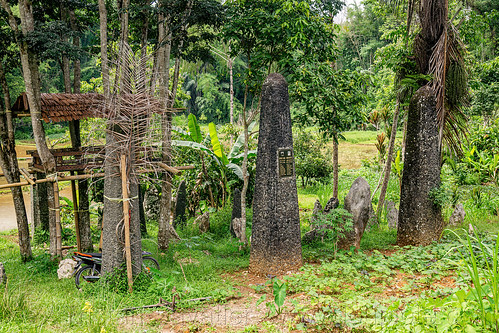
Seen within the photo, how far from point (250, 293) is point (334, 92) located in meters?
4.27

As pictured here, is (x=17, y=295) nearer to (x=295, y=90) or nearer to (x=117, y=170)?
(x=117, y=170)

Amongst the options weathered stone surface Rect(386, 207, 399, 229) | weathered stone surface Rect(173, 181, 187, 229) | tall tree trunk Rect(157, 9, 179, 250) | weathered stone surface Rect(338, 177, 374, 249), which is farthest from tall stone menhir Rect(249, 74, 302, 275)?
→ weathered stone surface Rect(173, 181, 187, 229)

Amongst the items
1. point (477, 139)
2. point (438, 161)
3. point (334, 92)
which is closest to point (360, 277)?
point (438, 161)

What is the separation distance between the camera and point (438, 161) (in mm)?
7328

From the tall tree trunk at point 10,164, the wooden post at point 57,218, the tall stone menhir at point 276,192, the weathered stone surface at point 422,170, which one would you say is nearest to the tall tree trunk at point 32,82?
the wooden post at point 57,218

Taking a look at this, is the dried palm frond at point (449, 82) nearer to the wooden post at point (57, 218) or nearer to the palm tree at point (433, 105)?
the palm tree at point (433, 105)

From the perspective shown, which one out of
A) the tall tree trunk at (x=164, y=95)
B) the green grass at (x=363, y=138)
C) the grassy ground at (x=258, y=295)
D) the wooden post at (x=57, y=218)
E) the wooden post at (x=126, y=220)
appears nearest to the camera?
the grassy ground at (x=258, y=295)

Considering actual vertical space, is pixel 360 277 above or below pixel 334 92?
below

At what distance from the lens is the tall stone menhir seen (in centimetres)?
641

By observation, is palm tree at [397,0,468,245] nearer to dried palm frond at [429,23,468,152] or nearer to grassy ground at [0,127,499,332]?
dried palm frond at [429,23,468,152]

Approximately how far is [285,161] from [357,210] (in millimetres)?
1997

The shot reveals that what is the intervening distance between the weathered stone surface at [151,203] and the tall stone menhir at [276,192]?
A: 5.93m

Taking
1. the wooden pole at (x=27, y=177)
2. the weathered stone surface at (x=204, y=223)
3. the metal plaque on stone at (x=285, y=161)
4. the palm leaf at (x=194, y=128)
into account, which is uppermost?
the palm leaf at (x=194, y=128)

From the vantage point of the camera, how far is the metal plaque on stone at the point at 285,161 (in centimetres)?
640
